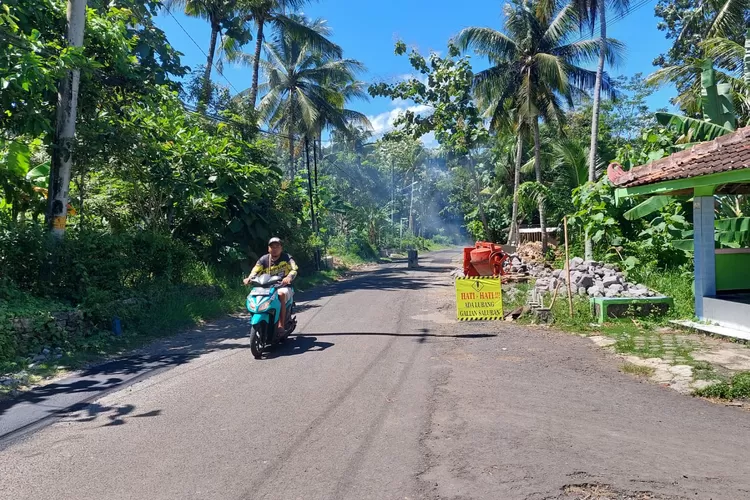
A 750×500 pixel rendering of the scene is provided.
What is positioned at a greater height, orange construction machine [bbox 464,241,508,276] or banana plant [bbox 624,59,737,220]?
banana plant [bbox 624,59,737,220]

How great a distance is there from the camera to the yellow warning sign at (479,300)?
1135 cm

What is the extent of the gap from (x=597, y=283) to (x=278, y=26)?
59.4 feet

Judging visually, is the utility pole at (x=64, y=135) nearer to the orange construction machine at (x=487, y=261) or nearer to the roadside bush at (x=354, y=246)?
the orange construction machine at (x=487, y=261)

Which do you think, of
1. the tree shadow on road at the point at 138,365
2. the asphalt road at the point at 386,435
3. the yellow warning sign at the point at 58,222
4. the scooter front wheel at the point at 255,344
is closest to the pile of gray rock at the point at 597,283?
the asphalt road at the point at 386,435

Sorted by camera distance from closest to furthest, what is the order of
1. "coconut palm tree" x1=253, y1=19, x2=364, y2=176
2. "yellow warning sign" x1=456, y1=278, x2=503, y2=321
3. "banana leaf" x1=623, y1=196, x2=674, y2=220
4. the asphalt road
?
the asphalt road, "yellow warning sign" x1=456, y1=278, x2=503, y2=321, "banana leaf" x1=623, y1=196, x2=674, y2=220, "coconut palm tree" x1=253, y1=19, x2=364, y2=176

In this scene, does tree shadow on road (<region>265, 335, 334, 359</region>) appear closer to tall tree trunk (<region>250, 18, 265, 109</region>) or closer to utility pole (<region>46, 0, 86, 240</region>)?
utility pole (<region>46, 0, 86, 240</region>)

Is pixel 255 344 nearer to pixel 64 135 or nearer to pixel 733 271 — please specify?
pixel 64 135

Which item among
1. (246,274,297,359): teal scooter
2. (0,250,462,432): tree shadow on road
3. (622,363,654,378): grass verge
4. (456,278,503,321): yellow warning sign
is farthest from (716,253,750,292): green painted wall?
(246,274,297,359): teal scooter

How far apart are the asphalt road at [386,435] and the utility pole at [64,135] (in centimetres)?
401

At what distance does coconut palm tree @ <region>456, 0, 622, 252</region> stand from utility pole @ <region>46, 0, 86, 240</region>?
17.8m

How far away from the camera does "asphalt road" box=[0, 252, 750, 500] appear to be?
3.98m

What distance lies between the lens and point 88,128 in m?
11.2

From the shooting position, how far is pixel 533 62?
2434cm

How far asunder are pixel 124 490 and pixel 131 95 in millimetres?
10266
